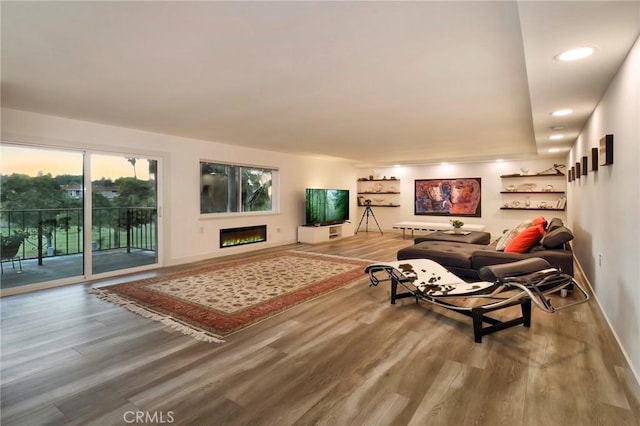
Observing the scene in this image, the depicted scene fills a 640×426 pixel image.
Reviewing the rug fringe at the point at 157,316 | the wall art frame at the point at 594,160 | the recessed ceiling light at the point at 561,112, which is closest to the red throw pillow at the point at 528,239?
the wall art frame at the point at 594,160

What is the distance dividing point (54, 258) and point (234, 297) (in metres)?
2.93

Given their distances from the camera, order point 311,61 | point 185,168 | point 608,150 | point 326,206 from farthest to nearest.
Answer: point 326,206, point 185,168, point 608,150, point 311,61

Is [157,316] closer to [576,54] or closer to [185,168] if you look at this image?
[185,168]

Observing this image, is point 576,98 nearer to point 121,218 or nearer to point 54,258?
point 121,218

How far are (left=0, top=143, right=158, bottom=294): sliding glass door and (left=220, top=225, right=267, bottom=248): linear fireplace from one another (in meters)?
1.40

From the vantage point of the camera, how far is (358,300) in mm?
3789

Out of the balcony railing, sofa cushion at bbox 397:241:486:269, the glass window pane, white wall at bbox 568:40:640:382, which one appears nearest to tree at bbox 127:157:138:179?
the balcony railing

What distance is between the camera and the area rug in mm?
3181

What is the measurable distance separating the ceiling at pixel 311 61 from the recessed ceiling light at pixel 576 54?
6 cm

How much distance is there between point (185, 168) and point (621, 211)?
5.85 meters

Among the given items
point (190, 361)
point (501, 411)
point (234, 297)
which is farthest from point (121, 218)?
point (501, 411)

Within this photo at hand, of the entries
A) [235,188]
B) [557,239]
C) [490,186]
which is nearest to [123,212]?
[235,188]

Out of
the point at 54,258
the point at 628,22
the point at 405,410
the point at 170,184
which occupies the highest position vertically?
the point at 628,22

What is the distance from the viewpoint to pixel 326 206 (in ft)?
29.7
